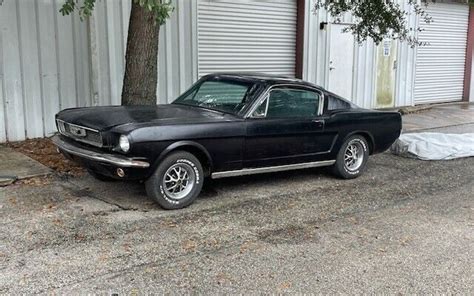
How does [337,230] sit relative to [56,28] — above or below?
below

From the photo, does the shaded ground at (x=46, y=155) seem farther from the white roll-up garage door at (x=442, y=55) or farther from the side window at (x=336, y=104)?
the white roll-up garage door at (x=442, y=55)

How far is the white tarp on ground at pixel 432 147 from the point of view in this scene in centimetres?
923

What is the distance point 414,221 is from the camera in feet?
18.7

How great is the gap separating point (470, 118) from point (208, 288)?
490 inches

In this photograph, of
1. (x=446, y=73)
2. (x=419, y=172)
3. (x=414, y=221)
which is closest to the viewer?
(x=414, y=221)

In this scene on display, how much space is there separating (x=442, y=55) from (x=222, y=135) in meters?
13.7

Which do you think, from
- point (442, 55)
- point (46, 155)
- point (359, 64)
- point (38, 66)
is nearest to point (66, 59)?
point (38, 66)

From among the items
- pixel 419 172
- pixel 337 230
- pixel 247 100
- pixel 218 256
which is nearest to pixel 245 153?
pixel 247 100

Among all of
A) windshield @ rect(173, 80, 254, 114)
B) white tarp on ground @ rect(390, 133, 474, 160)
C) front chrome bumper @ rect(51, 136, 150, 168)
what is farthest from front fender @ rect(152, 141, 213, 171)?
white tarp on ground @ rect(390, 133, 474, 160)

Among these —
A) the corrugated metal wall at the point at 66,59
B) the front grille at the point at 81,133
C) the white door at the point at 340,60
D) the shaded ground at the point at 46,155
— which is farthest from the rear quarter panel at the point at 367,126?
the white door at the point at 340,60

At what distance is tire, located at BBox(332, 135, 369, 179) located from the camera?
293 inches

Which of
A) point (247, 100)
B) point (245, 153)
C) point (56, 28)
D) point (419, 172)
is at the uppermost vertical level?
point (56, 28)

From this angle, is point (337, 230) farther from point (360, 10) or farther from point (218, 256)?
point (360, 10)

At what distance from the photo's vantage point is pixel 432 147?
30.8 ft
